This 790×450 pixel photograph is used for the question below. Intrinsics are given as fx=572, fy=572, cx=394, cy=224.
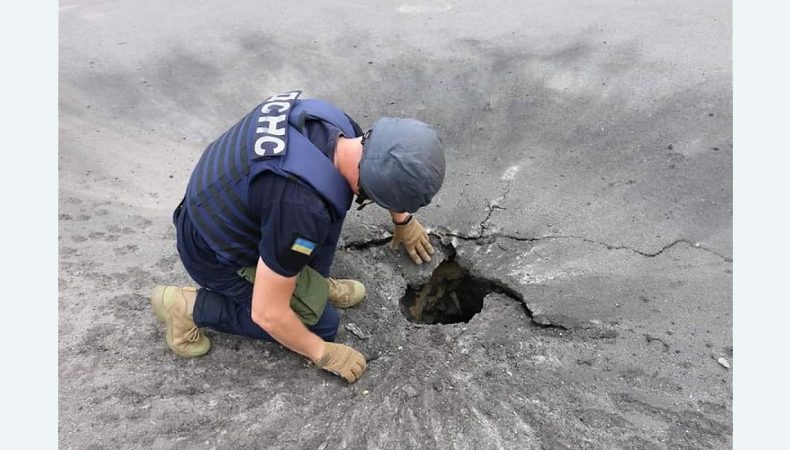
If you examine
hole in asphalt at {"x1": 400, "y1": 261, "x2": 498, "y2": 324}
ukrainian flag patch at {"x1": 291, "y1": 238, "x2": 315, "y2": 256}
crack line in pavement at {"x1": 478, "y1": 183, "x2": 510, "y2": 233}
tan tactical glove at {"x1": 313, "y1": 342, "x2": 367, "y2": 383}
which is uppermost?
ukrainian flag patch at {"x1": 291, "y1": 238, "x2": 315, "y2": 256}

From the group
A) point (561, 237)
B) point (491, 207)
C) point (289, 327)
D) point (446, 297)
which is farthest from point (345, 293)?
point (561, 237)

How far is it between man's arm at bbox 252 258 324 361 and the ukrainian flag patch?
0.41ft

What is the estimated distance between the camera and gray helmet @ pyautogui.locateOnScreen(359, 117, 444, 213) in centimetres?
158

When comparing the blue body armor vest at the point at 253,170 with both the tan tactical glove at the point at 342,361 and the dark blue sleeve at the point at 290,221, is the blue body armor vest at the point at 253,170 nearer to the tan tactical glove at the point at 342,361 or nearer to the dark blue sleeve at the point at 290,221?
the dark blue sleeve at the point at 290,221

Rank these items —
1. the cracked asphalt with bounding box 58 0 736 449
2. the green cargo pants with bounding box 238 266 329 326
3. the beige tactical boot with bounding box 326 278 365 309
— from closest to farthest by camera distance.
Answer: the cracked asphalt with bounding box 58 0 736 449 < the green cargo pants with bounding box 238 266 329 326 < the beige tactical boot with bounding box 326 278 365 309

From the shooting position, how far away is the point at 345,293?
7.77ft

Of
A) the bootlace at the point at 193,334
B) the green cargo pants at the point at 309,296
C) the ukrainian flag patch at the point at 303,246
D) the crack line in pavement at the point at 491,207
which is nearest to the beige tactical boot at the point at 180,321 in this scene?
the bootlace at the point at 193,334

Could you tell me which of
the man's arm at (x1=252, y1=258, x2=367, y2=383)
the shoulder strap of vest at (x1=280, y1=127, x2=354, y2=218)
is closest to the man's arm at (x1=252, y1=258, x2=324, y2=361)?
the man's arm at (x1=252, y1=258, x2=367, y2=383)

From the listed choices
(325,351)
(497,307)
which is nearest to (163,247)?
(325,351)

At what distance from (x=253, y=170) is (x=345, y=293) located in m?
0.87

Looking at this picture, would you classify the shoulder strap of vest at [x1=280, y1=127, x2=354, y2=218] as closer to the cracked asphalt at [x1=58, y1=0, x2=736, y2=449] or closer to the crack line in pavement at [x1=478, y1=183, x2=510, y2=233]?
the cracked asphalt at [x1=58, y1=0, x2=736, y2=449]

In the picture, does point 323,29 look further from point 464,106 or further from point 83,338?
point 83,338

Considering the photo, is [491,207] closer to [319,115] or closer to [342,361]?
[342,361]

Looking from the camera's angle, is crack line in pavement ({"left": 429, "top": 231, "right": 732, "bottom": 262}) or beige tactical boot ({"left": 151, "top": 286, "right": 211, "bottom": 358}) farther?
crack line in pavement ({"left": 429, "top": 231, "right": 732, "bottom": 262})
